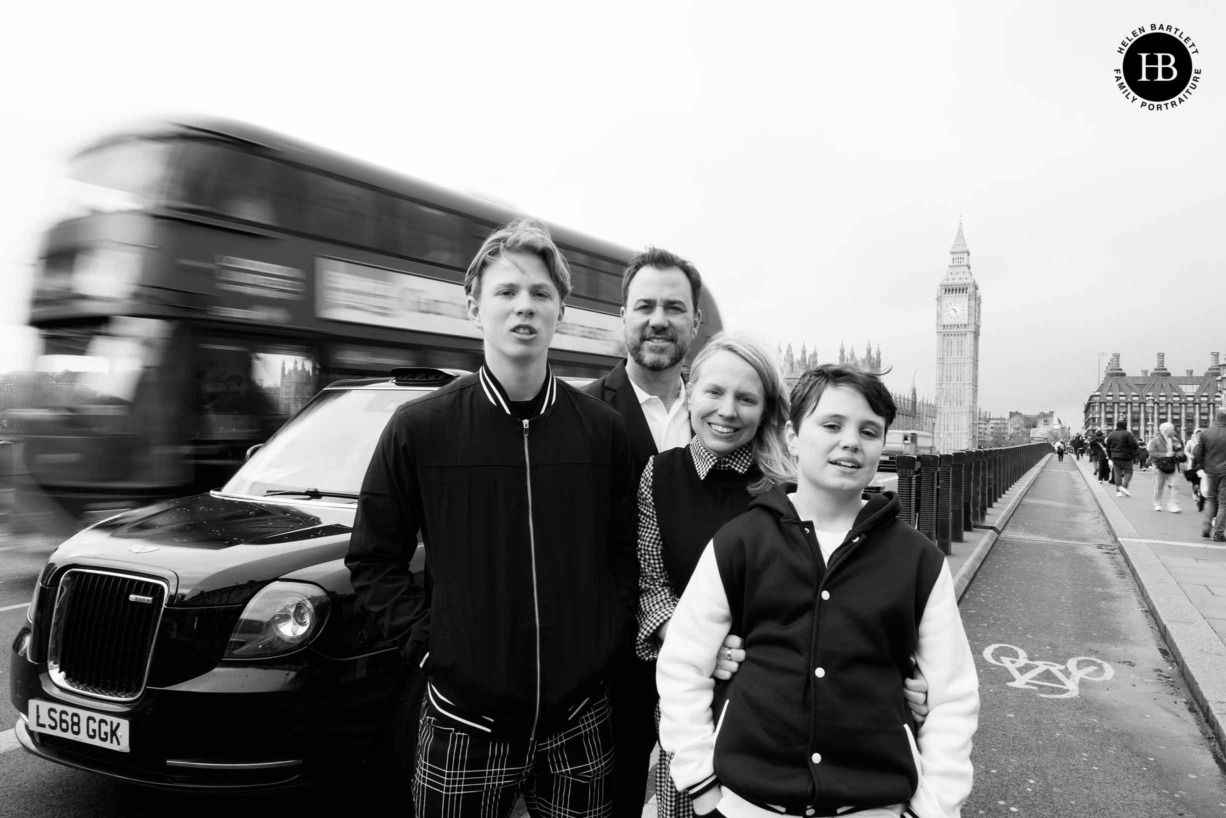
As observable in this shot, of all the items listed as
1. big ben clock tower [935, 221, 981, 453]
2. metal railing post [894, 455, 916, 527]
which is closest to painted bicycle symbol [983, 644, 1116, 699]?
metal railing post [894, 455, 916, 527]

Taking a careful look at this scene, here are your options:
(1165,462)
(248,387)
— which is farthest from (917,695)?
(1165,462)

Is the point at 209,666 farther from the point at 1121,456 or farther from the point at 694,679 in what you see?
the point at 1121,456

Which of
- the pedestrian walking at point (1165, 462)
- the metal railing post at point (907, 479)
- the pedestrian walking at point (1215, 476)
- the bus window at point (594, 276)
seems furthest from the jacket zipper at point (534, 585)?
the pedestrian walking at point (1165, 462)

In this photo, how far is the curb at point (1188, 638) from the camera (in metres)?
4.42

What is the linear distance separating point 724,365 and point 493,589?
0.82m

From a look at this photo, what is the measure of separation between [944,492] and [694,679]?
8.04m

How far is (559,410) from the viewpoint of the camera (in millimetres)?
2080

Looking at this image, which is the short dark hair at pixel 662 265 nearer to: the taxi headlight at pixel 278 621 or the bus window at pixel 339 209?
the taxi headlight at pixel 278 621

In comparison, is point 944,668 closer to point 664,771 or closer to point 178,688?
point 664,771

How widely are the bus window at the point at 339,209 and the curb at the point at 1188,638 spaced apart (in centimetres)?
767

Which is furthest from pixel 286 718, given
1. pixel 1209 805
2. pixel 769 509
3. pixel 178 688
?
pixel 1209 805

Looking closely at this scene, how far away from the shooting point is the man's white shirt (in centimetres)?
262

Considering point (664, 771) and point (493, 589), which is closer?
point (493, 589)

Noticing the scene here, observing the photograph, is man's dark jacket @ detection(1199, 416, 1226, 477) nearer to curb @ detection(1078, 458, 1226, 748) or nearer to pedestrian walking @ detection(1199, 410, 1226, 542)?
pedestrian walking @ detection(1199, 410, 1226, 542)
